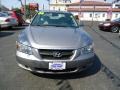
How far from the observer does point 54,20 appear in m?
7.13

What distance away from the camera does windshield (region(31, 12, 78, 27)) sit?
274 inches

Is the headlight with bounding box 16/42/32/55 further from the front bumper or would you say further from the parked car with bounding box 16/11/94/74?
the front bumper

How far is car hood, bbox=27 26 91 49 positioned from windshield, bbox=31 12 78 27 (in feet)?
2.19

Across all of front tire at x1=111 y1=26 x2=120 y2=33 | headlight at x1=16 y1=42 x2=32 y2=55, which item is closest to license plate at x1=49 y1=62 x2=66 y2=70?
headlight at x1=16 y1=42 x2=32 y2=55

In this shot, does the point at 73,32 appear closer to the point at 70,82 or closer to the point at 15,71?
the point at 70,82

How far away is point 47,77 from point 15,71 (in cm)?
101

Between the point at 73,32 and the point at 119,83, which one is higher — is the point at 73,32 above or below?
above

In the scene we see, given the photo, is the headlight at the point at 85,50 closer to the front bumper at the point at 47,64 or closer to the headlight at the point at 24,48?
the front bumper at the point at 47,64

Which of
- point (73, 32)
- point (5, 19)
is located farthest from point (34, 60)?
point (5, 19)

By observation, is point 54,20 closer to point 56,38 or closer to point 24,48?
point 56,38

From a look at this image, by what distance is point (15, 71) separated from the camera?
6172mm

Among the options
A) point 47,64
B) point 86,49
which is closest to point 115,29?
point 86,49

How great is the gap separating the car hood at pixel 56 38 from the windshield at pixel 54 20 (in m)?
0.67

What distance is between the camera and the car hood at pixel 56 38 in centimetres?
515
